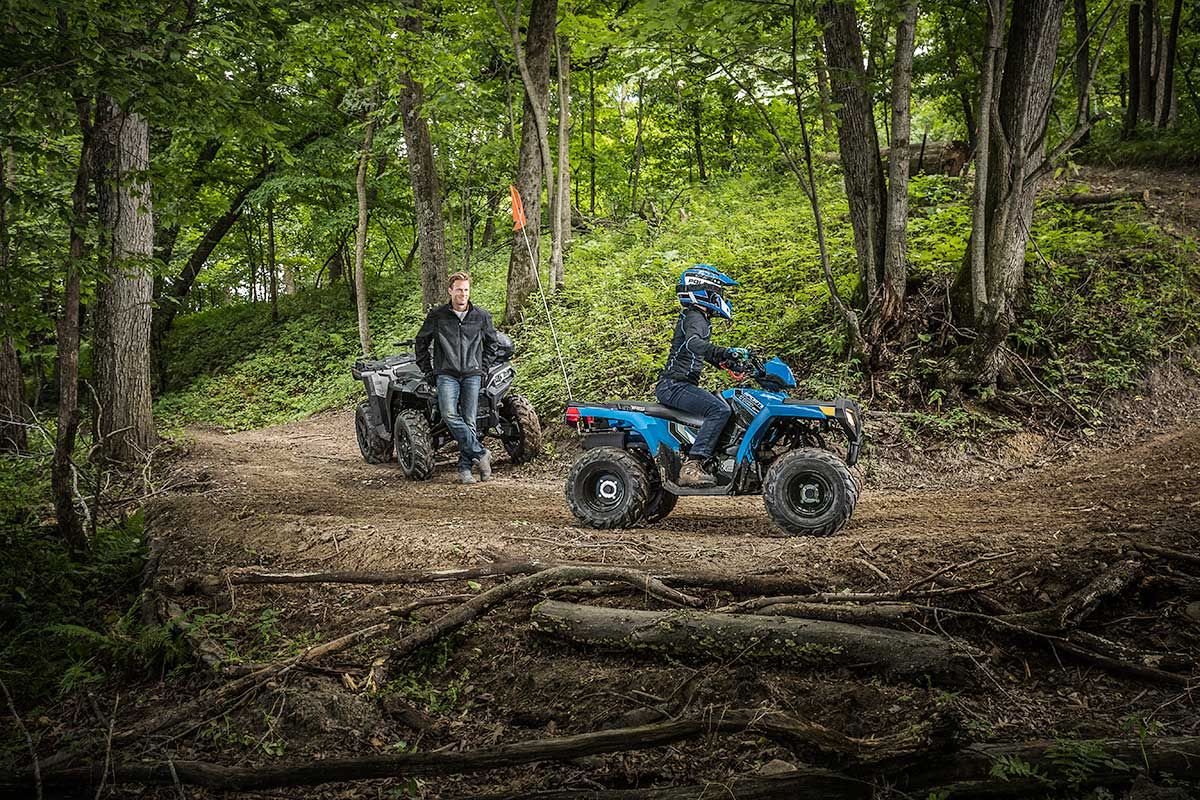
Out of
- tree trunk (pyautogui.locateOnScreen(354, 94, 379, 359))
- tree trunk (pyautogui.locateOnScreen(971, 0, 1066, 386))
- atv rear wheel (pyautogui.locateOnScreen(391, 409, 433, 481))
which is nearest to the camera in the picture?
tree trunk (pyautogui.locateOnScreen(971, 0, 1066, 386))

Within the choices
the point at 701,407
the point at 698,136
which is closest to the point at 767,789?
the point at 701,407

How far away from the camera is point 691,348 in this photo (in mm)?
6125

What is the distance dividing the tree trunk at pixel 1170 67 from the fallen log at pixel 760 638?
18240 mm

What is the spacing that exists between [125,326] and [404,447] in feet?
11.7

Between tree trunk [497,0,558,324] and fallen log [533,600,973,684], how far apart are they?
1028cm

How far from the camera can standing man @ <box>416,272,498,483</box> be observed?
348 inches

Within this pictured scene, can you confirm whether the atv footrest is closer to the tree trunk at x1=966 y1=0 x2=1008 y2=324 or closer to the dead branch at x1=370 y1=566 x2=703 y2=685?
the dead branch at x1=370 y1=566 x2=703 y2=685

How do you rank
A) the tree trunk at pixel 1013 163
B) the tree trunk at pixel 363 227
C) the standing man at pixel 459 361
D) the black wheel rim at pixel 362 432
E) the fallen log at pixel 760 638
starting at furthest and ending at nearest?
the tree trunk at pixel 363 227
the black wheel rim at pixel 362 432
the standing man at pixel 459 361
the tree trunk at pixel 1013 163
the fallen log at pixel 760 638

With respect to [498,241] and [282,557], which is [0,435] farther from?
[498,241]

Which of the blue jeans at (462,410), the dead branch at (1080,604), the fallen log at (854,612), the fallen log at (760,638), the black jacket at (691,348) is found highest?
the black jacket at (691,348)

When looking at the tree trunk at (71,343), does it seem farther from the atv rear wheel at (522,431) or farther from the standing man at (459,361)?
the atv rear wheel at (522,431)

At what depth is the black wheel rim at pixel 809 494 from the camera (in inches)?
220

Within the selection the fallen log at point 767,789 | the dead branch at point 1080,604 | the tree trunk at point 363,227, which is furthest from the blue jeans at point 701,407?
the tree trunk at point 363,227

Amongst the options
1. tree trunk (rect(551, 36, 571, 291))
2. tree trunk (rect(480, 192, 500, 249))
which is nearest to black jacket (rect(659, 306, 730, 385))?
tree trunk (rect(551, 36, 571, 291))
